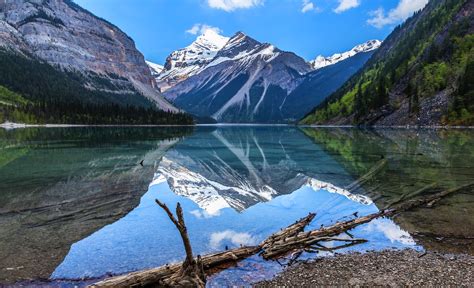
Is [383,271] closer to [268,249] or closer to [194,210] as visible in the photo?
[268,249]

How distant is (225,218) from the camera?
2575 cm

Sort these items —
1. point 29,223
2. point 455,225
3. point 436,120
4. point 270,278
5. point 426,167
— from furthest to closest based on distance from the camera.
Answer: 1. point 436,120
2. point 426,167
3. point 29,223
4. point 455,225
5. point 270,278

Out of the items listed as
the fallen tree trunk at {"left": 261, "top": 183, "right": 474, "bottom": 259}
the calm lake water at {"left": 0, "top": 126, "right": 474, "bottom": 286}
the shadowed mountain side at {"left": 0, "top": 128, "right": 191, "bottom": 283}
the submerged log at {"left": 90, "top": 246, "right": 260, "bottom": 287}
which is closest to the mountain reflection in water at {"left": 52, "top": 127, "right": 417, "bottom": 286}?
the calm lake water at {"left": 0, "top": 126, "right": 474, "bottom": 286}

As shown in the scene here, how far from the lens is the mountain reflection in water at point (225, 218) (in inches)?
694

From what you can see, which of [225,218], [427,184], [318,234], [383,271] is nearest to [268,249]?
[318,234]

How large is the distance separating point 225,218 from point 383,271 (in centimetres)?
1218

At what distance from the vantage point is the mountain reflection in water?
17625 millimetres

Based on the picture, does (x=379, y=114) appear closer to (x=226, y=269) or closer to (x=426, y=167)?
(x=426, y=167)

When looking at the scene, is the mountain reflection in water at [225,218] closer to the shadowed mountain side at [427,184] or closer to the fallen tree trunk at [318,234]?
the fallen tree trunk at [318,234]

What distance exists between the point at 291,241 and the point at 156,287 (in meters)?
7.27

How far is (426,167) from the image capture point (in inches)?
1802

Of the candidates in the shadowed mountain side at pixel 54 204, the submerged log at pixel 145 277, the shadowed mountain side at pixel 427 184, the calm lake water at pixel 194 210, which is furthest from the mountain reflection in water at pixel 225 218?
the submerged log at pixel 145 277

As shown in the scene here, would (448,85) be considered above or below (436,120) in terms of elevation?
above

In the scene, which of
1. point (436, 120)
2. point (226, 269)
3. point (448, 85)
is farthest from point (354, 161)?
point (448, 85)
